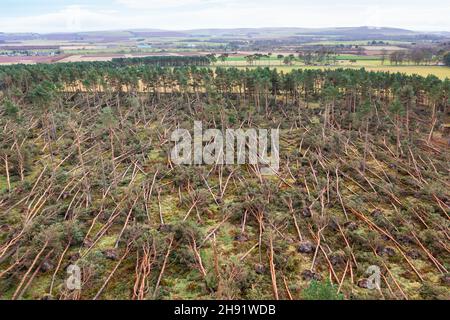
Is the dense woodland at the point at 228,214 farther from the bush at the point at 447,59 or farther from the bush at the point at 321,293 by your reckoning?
the bush at the point at 447,59

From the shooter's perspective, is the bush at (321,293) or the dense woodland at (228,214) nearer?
the bush at (321,293)

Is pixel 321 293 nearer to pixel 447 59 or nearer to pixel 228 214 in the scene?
pixel 228 214

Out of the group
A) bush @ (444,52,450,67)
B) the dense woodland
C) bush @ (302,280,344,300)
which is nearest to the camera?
bush @ (302,280,344,300)

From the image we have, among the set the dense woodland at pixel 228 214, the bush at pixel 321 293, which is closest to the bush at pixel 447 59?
the dense woodland at pixel 228 214

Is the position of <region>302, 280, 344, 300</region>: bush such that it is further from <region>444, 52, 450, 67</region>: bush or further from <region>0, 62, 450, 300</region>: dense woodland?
<region>444, 52, 450, 67</region>: bush

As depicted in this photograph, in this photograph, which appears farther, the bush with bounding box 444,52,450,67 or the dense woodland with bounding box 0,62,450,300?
the bush with bounding box 444,52,450,67

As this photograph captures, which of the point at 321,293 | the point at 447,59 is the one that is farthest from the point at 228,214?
the point at 447,59

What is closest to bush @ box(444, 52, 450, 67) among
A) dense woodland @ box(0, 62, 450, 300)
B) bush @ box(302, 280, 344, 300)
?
dense woodland @ box(0, 62, 450, 300)
